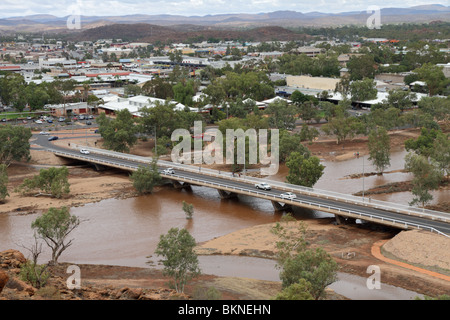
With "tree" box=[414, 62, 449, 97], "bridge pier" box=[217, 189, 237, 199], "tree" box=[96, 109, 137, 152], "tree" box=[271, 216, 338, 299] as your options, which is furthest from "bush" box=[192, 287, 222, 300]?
"tree" box=[414, 62, 449, 97]

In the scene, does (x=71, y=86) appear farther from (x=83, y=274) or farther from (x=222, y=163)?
(x=83, y=274)

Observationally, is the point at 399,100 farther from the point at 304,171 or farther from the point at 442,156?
the point at 304,171

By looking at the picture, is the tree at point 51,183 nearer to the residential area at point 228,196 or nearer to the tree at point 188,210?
the residential area at point 228,196

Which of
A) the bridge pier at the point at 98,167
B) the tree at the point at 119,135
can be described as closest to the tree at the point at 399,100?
the tree at the point at 119,135

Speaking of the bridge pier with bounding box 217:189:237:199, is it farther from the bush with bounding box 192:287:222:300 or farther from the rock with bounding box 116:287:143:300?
the rock with bounding box 116:287:143:300

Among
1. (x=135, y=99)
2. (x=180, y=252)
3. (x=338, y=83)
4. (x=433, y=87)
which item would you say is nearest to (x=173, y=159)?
(x=135, y=99)

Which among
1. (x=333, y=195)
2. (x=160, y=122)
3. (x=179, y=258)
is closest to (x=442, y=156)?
(x=333, y=195)
